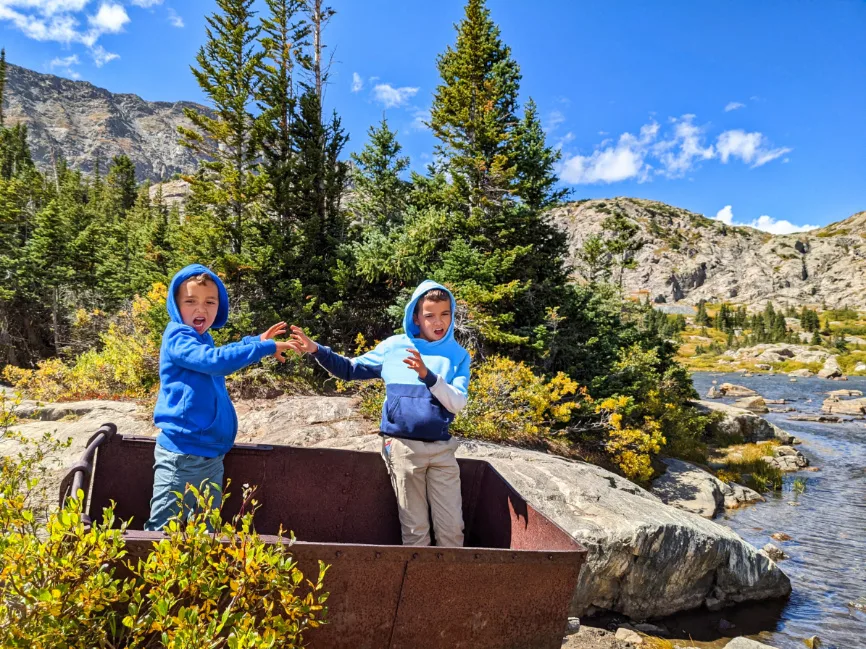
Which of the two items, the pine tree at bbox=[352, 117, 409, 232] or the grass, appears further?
the pine tree at bbox=[352, 117, 409, 232]

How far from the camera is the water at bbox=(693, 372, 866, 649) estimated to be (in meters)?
6.15

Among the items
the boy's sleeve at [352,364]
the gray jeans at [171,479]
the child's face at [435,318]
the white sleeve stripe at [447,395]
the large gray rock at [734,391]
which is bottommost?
the large gray rock at [734,391]

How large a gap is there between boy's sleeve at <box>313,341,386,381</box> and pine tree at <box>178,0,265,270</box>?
10790 mm

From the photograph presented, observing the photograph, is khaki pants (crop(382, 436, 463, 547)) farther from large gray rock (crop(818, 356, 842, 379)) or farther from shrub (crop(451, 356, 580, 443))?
large gray rock (crop(818, 356, 842, 379))

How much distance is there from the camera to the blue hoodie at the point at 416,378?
10.4 ft

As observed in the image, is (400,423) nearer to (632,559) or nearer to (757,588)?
(632,559)

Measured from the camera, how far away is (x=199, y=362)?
265 centimetres

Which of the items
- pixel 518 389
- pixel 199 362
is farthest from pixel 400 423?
pixel 518 389

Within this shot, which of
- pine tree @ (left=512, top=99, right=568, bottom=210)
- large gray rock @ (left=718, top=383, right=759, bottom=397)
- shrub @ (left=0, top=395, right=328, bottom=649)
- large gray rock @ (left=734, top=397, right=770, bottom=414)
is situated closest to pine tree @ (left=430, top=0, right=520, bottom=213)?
pine tree @ (left=512, top=99, right=568, bottom=210)

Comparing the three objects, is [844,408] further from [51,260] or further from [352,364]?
[51,260]

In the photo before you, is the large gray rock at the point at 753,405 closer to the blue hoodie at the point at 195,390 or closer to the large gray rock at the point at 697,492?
the large gray rock at the point at 697,492

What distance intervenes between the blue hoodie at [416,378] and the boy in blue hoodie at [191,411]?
0.75 metres

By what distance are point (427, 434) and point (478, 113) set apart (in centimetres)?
1370

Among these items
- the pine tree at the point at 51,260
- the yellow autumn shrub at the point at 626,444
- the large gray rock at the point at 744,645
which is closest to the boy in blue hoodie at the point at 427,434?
the large gray rock at the point at 744,645
